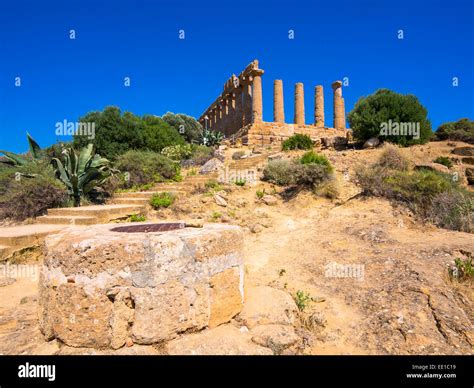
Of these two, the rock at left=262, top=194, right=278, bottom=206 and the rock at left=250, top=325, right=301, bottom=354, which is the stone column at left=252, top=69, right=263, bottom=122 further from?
the rock at left=250, top=325, right=301, bottom=354

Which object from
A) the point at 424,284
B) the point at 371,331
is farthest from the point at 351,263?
the point at 371,331

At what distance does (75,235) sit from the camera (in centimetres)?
299

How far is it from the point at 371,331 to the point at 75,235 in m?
3.61

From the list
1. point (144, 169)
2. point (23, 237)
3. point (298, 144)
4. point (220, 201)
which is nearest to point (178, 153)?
point (144, 169)

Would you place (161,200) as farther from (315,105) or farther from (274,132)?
(315,105)

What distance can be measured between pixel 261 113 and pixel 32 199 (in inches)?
738

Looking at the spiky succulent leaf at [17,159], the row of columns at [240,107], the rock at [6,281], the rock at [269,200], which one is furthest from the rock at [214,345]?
the row of columns at [240,107]

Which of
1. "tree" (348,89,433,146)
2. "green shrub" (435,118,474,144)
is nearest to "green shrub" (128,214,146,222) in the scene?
"tree" (348,89,433,146)

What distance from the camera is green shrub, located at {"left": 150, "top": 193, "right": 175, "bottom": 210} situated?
852 cm

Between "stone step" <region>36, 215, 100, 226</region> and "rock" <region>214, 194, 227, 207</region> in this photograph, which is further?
"rock" <region>214, 194, 227, 207</region>

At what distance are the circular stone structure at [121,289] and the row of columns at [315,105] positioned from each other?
77.6 ft

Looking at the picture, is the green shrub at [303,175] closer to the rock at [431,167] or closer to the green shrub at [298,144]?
the rock at [431,167]

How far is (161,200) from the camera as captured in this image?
28.3 ft

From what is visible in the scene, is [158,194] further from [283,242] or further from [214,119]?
[214,119]
